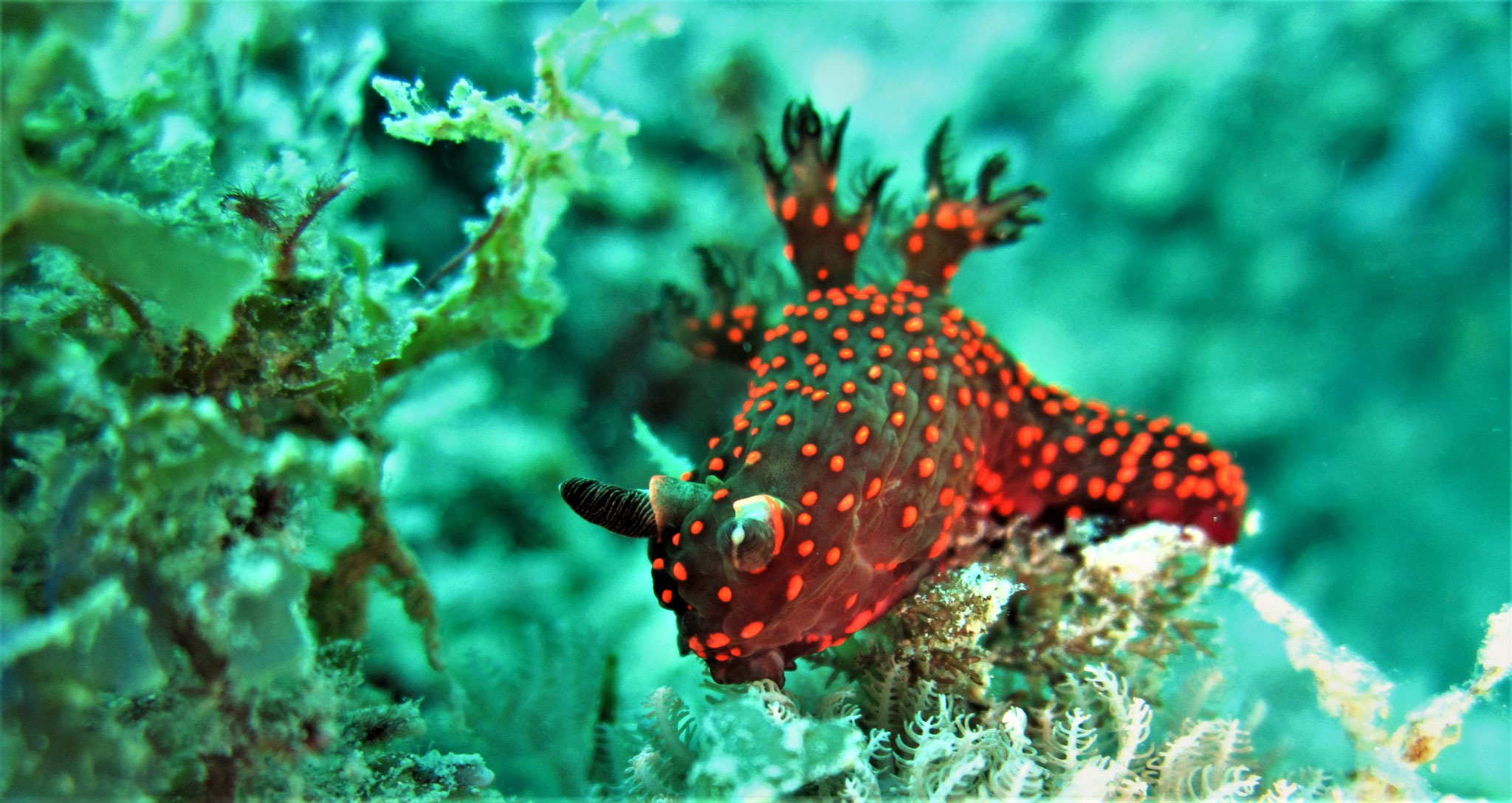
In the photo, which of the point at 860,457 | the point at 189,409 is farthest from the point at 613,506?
the point at 189,409

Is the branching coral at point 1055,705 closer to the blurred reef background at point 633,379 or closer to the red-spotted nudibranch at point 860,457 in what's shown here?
the blurred reef background at point 633,379

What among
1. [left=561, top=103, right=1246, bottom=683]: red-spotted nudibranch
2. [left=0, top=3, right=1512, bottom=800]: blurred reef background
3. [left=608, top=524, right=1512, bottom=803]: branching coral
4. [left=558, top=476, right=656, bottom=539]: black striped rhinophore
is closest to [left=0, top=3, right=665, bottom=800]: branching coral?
[left=0, top=3, right=1512, bottom=800]: blurred reef background

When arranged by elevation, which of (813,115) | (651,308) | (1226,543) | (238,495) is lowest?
(238,495)

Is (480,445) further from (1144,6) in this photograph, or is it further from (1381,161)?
(1381,161)

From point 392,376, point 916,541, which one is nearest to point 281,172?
point 392,376

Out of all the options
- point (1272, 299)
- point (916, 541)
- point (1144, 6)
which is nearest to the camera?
point (916, 541)

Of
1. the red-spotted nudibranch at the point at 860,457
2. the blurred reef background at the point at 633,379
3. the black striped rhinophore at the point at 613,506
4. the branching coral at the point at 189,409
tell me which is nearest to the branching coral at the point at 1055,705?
the blurred reef background at the point at 633,379

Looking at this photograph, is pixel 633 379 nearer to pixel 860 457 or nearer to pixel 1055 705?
pixel 860 457
